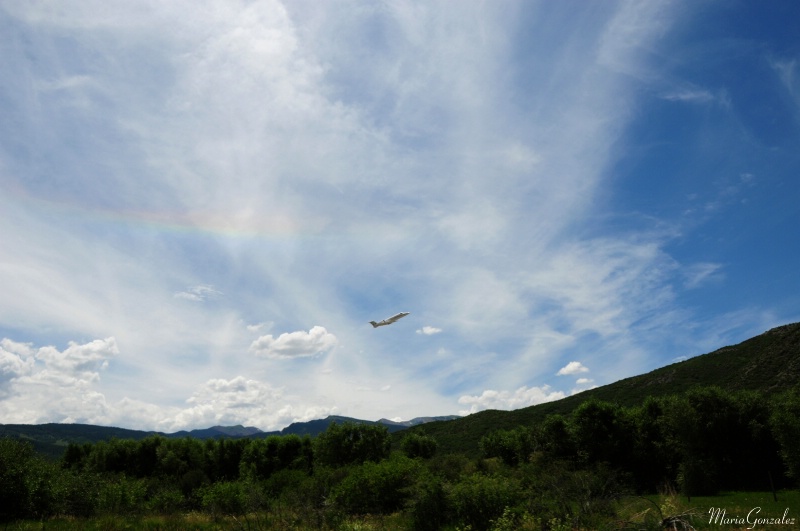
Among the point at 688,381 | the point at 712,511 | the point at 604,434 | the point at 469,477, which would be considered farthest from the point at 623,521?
the point at 688,381

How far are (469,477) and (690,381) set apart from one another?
84791 mm

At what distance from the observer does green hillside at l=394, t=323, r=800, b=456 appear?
76.8 meters

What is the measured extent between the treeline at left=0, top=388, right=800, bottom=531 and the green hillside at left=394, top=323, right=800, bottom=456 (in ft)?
50.8

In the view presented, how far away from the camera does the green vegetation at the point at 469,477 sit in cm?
2334

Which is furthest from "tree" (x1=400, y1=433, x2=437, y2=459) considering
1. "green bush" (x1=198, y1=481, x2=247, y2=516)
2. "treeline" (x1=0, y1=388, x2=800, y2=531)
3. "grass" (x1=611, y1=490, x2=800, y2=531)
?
"grass" (x1=611, y1=490, x2=800, y2=531)

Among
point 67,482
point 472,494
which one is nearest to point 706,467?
point 472,494

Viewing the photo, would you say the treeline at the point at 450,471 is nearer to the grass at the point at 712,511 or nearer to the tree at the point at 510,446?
the tree at the point at 510,446

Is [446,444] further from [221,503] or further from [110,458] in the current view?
[221,503]

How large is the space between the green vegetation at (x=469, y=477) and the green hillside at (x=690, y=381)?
2.19 metres

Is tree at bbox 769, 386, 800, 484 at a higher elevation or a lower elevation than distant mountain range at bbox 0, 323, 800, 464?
lower

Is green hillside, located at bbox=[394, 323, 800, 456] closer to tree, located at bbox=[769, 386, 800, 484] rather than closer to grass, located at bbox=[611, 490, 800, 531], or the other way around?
tree, located at bbox=[769, 386, 800, 484]

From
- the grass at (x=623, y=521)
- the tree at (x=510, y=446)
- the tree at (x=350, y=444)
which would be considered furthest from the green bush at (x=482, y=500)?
the tree at (x=350, y=444)

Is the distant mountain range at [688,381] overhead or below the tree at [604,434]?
overhead

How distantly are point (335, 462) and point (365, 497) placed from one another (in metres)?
37.5
